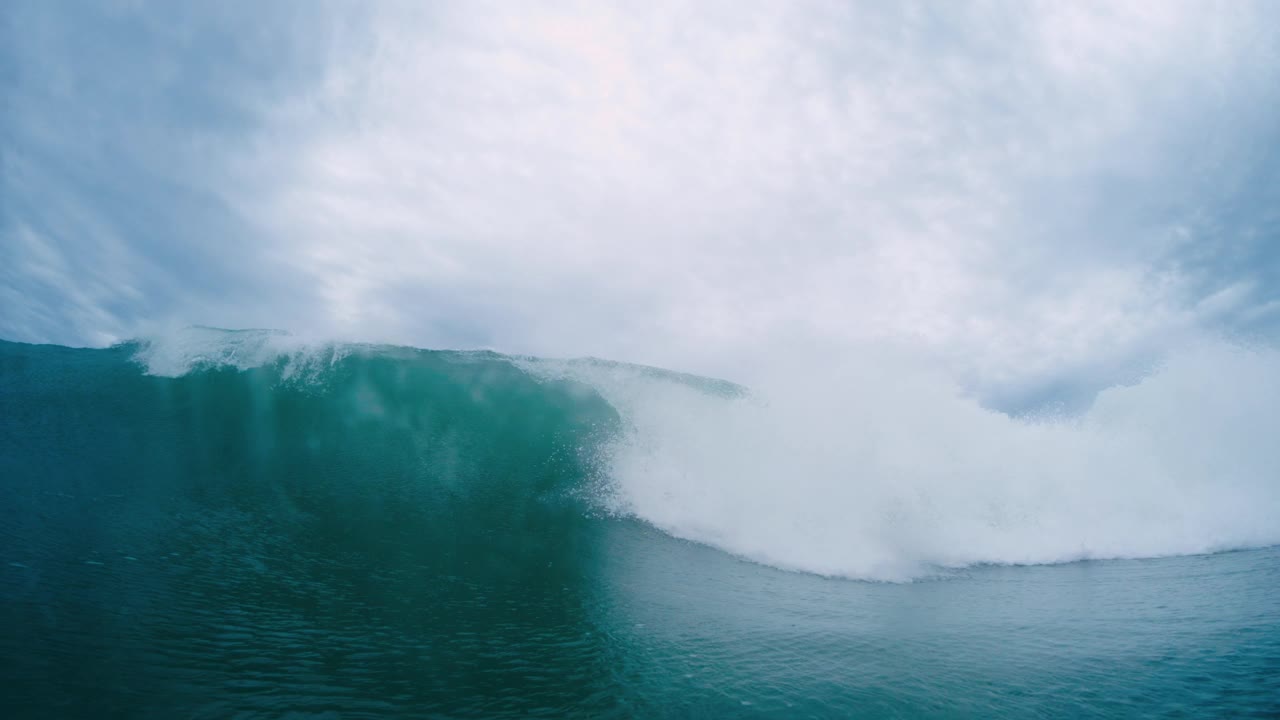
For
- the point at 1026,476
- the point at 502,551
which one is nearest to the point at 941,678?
the point at 502,551

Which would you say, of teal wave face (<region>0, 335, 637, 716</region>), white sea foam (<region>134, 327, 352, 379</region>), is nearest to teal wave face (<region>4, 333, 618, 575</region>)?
teal wave face (<region>0, 335, 637, 716</region>)

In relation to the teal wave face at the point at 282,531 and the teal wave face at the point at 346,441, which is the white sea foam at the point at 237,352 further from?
the teal wave face at the point at 282,531

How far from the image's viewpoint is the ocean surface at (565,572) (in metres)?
3.43

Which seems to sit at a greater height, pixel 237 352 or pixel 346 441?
pixel 237 352

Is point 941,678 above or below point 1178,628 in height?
below

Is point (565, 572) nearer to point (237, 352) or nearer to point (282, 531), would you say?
point (282, 531)

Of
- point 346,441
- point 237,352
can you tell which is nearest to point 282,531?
point 346,441

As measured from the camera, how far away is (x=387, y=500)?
8.20 m

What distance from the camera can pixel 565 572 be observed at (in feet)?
20.3

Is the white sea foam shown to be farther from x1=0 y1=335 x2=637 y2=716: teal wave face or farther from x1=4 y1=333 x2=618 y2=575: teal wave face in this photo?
x1=0 y1=335 x2=637 y2=716: teal wave face

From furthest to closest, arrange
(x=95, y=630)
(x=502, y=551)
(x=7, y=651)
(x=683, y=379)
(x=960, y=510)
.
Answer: (x=683, y=379) < (x=960, y=510) < (x=502, y=551) < (x=95, y=630) < (x=7, y=651)

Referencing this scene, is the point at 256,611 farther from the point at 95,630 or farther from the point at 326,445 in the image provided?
the point at 326,445

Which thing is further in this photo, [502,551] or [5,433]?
[5,433]

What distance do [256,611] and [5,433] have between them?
34.3 feet
